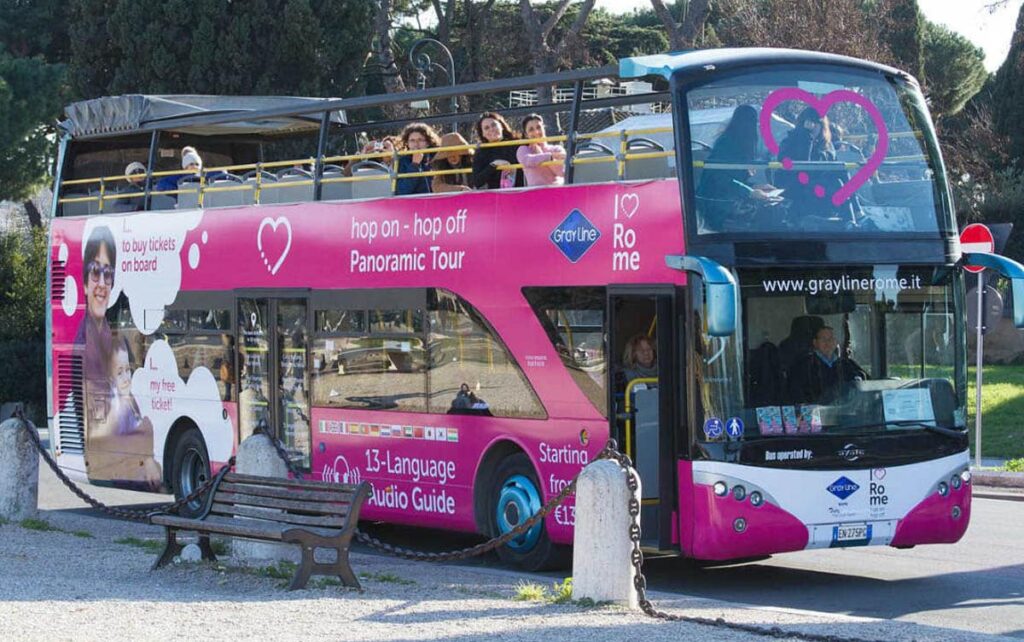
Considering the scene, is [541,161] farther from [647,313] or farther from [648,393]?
[648,393]

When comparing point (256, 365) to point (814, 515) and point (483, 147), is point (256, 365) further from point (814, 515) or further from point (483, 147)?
point (814, 515)

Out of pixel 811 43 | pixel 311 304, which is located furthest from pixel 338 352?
pixel 811 43

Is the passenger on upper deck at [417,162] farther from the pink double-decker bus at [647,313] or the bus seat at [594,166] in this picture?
the bus seat at [594,166]

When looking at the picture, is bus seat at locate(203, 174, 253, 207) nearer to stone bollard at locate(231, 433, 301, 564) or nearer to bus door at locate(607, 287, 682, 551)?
stone bollard at locate(231, 433, 301, 564)

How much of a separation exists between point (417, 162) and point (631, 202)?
3200mm

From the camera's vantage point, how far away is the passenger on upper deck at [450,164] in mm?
14695

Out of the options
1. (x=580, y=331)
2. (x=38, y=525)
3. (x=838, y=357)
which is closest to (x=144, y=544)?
(x=38, y=525)

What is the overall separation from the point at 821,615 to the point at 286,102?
9990mm

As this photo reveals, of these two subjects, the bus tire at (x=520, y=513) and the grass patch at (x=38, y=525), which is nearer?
the bus tire at (x=520, y=513)

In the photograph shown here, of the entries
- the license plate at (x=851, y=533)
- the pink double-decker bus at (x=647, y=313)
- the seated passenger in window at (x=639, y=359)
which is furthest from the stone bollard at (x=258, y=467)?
the license plate at (x=851, y=533)

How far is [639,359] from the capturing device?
1268 cm

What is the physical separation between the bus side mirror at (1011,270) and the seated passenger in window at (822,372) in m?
1.25

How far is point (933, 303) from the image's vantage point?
497 inches

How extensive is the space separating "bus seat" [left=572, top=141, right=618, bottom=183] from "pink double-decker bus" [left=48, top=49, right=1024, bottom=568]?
0.02 meters
